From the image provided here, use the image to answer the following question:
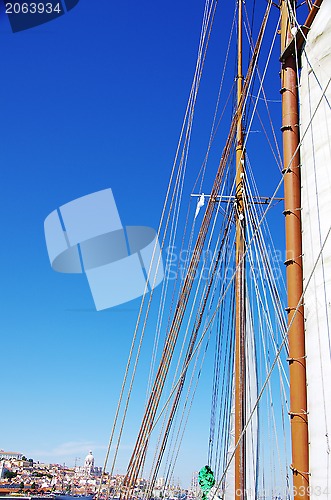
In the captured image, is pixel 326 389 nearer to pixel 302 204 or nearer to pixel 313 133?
pixel 302 204

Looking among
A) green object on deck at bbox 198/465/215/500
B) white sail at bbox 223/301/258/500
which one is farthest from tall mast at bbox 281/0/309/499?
green object on deck at bbox 198/465/215/500

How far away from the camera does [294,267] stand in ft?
16.7

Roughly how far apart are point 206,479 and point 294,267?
936 centimetres

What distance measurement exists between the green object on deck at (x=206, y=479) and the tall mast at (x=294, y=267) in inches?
345

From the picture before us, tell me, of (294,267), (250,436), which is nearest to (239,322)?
(250,436)

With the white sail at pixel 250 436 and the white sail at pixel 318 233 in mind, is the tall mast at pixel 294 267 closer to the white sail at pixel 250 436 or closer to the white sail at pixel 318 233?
the white sail at pixel 318 233

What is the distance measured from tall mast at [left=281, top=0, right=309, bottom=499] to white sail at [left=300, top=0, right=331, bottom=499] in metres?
0.23

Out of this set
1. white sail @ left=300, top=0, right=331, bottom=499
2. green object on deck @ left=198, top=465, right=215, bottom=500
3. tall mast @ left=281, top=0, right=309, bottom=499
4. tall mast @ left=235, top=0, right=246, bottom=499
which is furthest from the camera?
green object on deck @ left=198, top=465, right=215, bottom=500

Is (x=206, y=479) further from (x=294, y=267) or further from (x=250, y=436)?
(x=294, y=267)

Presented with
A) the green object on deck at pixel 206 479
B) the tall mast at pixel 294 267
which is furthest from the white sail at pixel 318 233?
the green object on deck at pixel 206 479

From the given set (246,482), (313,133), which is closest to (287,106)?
(313,133)

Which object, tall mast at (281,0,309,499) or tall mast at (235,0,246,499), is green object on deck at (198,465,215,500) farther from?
tall mast at (281,0,309,499)

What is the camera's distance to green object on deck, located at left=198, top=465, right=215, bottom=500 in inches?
489

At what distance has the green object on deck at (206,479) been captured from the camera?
40.8 feet
